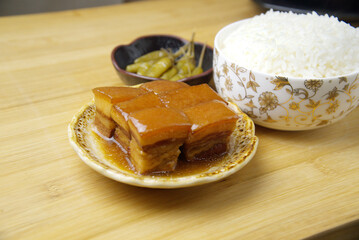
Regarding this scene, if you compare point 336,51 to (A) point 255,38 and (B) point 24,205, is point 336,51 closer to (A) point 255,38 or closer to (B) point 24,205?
(A) point 255,38

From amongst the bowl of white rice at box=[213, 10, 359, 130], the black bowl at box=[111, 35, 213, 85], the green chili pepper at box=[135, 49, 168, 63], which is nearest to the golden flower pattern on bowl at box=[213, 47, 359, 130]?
the bowl of white rice at box=[213, 10, 359, 130]

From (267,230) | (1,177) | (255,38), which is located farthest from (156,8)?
(267,230)

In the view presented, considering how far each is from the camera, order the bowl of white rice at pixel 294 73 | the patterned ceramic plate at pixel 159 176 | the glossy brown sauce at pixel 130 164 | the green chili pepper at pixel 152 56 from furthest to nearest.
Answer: the green chili pepper at pixel 152 56 < the bowl of white rice at pixel 294 73 < the glossy brown sauce at pixel 130 164 < the patterned ceramic plate at pixel 159 176

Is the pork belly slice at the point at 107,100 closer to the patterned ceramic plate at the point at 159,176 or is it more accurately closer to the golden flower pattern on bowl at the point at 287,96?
the patterned ceramic plate at the point at 159,176

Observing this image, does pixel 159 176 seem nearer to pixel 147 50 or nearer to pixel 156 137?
pixel 156 137

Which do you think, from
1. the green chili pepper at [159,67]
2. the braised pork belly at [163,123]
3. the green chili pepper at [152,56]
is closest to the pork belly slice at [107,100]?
the braised pork belly at [163,123]
